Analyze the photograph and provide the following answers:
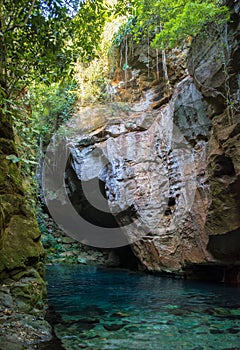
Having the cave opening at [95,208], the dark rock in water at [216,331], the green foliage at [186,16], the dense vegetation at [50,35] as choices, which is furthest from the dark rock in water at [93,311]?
the cave opening at [95,208]

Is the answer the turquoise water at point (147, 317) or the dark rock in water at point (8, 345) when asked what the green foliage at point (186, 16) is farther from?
the dark rock in water at point (8, 345)

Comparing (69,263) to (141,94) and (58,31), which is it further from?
(58,31)

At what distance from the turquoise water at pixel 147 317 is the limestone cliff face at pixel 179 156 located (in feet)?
6.16

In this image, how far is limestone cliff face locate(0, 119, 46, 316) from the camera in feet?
12.9

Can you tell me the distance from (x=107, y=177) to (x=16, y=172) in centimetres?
761

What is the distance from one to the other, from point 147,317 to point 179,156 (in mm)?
6362

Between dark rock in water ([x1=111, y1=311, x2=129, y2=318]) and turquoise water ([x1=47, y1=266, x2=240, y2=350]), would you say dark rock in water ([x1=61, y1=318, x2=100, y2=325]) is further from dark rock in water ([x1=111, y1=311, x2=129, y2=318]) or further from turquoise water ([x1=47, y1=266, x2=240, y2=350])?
dark rock in water ([x1=111, y1=311, x2=129, y2=318])

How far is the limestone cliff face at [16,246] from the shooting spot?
3.93 metres

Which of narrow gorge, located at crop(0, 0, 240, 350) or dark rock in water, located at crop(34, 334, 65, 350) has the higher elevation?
narrow gorge, located at crop(0, 0, 240, 350)

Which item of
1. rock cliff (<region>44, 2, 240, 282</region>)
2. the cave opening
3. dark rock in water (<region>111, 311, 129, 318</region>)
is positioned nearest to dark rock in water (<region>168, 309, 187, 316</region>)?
dark rock in water (<region>111, 311, 129, 318</region>)

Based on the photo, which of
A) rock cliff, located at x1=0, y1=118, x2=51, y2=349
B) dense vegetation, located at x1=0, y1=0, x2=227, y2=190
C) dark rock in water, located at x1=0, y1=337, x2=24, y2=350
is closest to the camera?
dark rock in water, located at x1=0, y1=337, x2=24, y2=350

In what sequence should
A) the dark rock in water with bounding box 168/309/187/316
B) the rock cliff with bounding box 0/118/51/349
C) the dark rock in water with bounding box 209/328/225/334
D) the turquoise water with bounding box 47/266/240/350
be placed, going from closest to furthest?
the rock cliff with bounding box 0/118/51/349, the turquoise water with bounding box 47/266/240/350, the dark rock in water with bounding box 209/328/225/334, the dark rock in water with bounding box 168/309/187/316

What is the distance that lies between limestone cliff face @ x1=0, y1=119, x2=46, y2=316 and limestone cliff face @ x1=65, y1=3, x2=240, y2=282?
16.2 ft

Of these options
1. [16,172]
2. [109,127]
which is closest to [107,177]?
[109,127]
